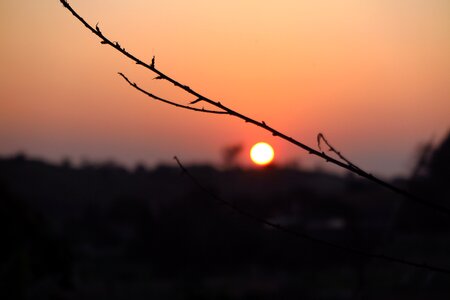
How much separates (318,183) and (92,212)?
2281 cm

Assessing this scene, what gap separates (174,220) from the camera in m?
32.9

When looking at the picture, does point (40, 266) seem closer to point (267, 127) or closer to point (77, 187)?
point (267, 127)

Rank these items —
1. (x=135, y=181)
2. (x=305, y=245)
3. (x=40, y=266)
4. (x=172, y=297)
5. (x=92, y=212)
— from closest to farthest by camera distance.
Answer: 1. (x=40, y=266)
2. (x=172, y=297)
3. (x=305, y=245)
4. (x=92, y=212)
5. (x=135, y=181)

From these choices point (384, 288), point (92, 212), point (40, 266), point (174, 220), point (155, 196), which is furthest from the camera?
point (155, 196)

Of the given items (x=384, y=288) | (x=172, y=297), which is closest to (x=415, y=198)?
(x=384, y=288)

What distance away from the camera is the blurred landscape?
13.7 meters

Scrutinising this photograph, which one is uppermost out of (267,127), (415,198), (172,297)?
(267,127)

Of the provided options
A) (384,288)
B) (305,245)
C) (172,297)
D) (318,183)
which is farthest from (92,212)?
(384,288)

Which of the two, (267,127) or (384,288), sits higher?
(267,127)

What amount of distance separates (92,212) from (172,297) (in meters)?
18.7

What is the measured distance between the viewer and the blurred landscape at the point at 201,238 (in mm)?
13742

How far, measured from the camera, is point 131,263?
33.6 metres

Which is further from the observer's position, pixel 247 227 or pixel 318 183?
pixel 318 183

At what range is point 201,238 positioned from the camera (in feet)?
108
